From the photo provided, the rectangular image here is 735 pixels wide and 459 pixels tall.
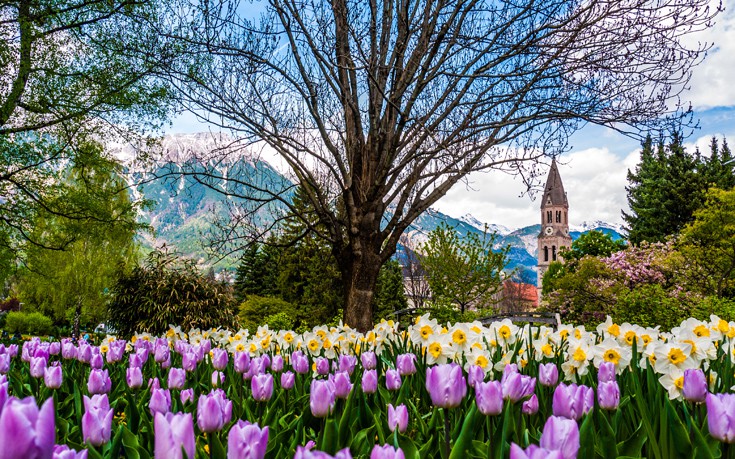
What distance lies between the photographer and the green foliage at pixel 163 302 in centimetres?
1011

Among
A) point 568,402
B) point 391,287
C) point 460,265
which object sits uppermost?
point 460,265

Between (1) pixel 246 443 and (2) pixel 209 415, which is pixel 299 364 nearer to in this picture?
(2) pixel 209 415

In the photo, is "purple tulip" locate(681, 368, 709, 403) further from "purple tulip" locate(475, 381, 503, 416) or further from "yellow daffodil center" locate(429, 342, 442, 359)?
"yellow daffodil center" locate(429, 342, 442, 359)

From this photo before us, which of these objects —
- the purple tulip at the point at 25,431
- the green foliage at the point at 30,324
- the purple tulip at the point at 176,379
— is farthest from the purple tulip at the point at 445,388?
the green foliage at the point at 30,324

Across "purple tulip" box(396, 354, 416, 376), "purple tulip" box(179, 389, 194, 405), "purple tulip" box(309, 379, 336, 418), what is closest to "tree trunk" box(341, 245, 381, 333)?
"purple tulip" box(396, 354, 416, 376)

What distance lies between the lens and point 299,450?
63 cm

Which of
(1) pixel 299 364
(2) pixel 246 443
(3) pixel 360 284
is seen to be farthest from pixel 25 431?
(3) pixel 360 284

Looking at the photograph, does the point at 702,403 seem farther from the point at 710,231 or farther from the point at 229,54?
the point at 710,231

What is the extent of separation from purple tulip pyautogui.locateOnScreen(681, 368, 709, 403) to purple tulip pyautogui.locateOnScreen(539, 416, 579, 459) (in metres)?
0.85

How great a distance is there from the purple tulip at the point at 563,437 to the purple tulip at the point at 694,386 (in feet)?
2.79

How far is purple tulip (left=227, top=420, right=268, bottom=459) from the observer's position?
33.9 inches

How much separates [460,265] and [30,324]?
74.6 ft

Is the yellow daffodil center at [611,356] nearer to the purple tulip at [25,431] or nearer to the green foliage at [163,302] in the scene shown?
the purple tulip at [25,431]

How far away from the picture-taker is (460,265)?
16438 millimetres
